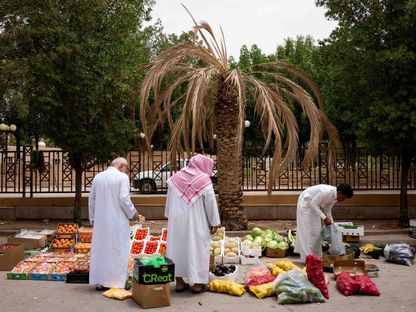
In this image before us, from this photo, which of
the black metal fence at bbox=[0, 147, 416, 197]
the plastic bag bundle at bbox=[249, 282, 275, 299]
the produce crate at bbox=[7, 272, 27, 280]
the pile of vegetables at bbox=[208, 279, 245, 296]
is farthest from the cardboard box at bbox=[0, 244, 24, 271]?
the black metal fence at bbox=[0, 147, 416, 197]

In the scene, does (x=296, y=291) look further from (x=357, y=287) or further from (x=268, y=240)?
(x=268, y=240)

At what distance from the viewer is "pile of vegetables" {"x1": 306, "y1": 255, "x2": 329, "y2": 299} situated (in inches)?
268

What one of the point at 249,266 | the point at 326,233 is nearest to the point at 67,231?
the point at 249,266

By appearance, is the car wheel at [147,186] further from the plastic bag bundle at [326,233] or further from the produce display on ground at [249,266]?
the plastic bag bundle at [326,233]

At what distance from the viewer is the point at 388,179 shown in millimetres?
15094

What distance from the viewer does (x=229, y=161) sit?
39.2 ft


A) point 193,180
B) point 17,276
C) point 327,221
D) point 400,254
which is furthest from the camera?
point 400,254

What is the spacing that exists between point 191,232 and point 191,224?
0.11m

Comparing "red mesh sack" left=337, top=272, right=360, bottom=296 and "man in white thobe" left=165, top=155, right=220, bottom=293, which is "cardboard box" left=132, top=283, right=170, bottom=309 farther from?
"red mesh sack" left=337, top=272, right=360, bottom=296

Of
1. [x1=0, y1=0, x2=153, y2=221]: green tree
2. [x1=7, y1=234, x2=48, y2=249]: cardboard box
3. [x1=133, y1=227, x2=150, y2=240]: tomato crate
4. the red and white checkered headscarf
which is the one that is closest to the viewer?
the red and white checkered headscarf

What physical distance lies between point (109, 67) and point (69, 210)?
4.24m

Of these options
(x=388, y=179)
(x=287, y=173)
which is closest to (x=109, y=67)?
(x=287, y=173)

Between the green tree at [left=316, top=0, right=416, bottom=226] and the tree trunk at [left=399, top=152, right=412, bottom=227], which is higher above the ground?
the green tree at [left=316, top=0, right=416, bottom=226]

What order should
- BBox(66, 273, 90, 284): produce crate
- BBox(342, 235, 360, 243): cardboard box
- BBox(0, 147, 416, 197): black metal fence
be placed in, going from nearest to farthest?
BBox(66, 273, 90, 284): produce crate, BBox(342, 235, 360, 243): cardboard box, BBox(0, 147, 416, 197): black metal fence
